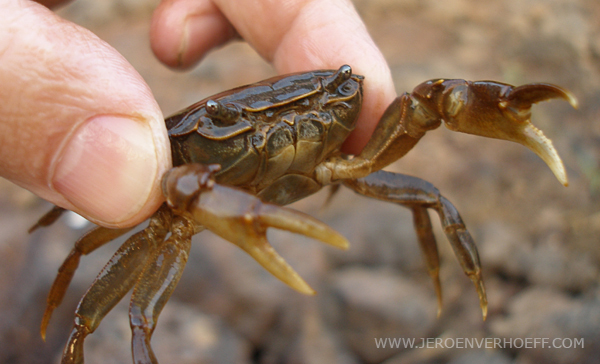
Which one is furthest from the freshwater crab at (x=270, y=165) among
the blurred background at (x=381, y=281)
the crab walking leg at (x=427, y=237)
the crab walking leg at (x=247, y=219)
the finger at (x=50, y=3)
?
the finger at (x=50, y=3)

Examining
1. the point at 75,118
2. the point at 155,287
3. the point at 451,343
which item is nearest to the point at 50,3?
the point at 75,118

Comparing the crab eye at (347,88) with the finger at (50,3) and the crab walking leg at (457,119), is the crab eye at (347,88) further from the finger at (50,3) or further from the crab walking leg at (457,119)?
the finger at (50,3)

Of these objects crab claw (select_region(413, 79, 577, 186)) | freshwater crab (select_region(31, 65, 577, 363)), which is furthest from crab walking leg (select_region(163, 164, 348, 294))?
crab claw (select_region(413, 79, 577, 186))

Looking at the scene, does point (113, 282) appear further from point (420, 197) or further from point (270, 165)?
point (420, 197)

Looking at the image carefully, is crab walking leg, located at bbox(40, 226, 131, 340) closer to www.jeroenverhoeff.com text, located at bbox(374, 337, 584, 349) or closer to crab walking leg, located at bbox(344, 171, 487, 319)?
crab walking leg, located at bbox(344, 171, 487, 319)

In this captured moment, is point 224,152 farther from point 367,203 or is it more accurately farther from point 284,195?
point 367,203

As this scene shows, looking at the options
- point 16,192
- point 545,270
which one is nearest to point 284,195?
point 545,270
